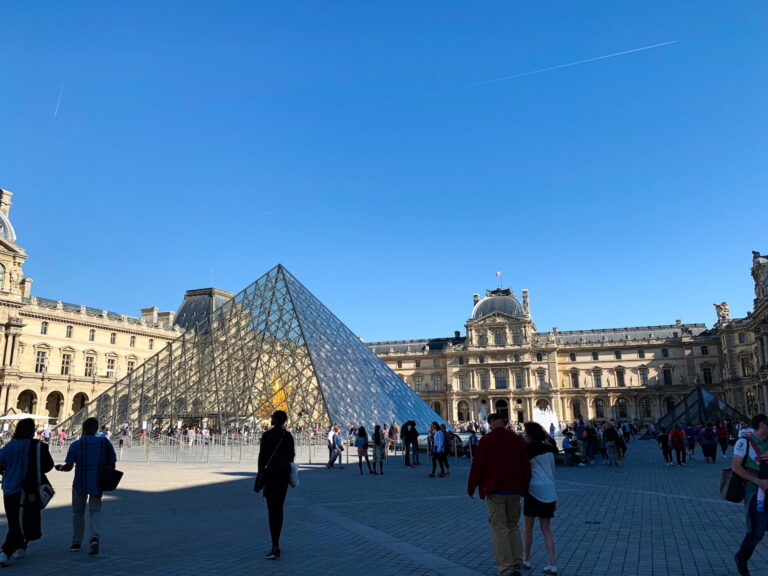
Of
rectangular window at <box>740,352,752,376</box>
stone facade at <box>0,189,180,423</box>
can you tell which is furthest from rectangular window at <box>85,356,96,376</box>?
rectangular window at <box>740,352,752,376</box>

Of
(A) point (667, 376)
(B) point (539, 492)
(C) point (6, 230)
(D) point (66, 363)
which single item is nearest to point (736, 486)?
(B) point (539, 492)

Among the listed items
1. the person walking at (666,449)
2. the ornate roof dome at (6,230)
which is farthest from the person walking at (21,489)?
the ornate roof dome at (6,230)

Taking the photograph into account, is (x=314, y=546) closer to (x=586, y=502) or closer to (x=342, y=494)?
(x=342, y=494)

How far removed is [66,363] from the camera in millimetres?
46625

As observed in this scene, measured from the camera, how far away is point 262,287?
3034 cm

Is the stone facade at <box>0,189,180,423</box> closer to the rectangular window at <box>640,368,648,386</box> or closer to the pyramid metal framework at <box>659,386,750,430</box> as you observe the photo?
the pyramid metal framework at <box>659,386,750,430</box>

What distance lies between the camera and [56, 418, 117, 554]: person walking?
222 inches

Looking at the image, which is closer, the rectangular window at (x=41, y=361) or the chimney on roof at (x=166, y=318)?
the rectangular window at (x=41, y=361)

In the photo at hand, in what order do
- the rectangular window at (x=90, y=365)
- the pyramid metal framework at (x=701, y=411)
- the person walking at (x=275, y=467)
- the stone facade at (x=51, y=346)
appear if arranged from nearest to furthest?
the person walking at (x=275, y=467)
the pyramid metal framework at (x=701, y=411)
the stone facade at (x=51, y=346)
the rectangular window at (x=90, y=365)

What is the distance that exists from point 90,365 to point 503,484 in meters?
51.4

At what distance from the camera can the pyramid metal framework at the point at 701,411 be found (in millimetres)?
26516

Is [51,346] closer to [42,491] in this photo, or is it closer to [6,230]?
[6,230]

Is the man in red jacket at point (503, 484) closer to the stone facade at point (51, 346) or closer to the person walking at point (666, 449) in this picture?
the person walking at point (666, 449)

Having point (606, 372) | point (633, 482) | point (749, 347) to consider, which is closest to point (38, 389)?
point (633, 482)
